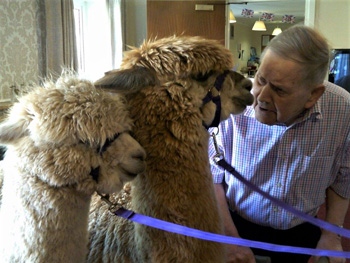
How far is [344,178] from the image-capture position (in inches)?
62.6

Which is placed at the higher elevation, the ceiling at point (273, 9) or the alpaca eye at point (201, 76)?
the ceiling at point (273, 9)

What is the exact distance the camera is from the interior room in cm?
350

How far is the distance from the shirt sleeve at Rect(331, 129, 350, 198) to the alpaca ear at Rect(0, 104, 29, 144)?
1.25 meters

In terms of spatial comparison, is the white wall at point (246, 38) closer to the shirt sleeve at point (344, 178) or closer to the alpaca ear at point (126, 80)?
the shirt sleeve at point (344, 178)

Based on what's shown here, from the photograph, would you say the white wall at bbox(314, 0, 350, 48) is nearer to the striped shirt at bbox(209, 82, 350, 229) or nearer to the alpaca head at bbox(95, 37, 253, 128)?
the striped shirt at bbox(209, 82, 350, 229)

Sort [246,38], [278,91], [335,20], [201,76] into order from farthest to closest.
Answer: [246,38]
[335,20]
[278,91]
[201,76]

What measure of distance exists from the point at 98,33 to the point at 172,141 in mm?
4284

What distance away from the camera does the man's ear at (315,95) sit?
142 centimetres

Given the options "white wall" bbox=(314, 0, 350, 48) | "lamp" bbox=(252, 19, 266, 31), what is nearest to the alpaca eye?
"white wall" bbox=(314, 0, 350, 48)

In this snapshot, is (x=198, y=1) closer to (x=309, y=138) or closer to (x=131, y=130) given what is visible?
(x=309, y=138)

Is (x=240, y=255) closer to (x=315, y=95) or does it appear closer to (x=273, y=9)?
(x=315, y=95)

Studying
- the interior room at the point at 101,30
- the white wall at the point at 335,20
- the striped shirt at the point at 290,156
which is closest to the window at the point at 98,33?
the interior room at the point at 101,30

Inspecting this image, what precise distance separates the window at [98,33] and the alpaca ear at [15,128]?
3.98 metres

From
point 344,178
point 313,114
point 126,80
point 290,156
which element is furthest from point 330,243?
point 126,80
